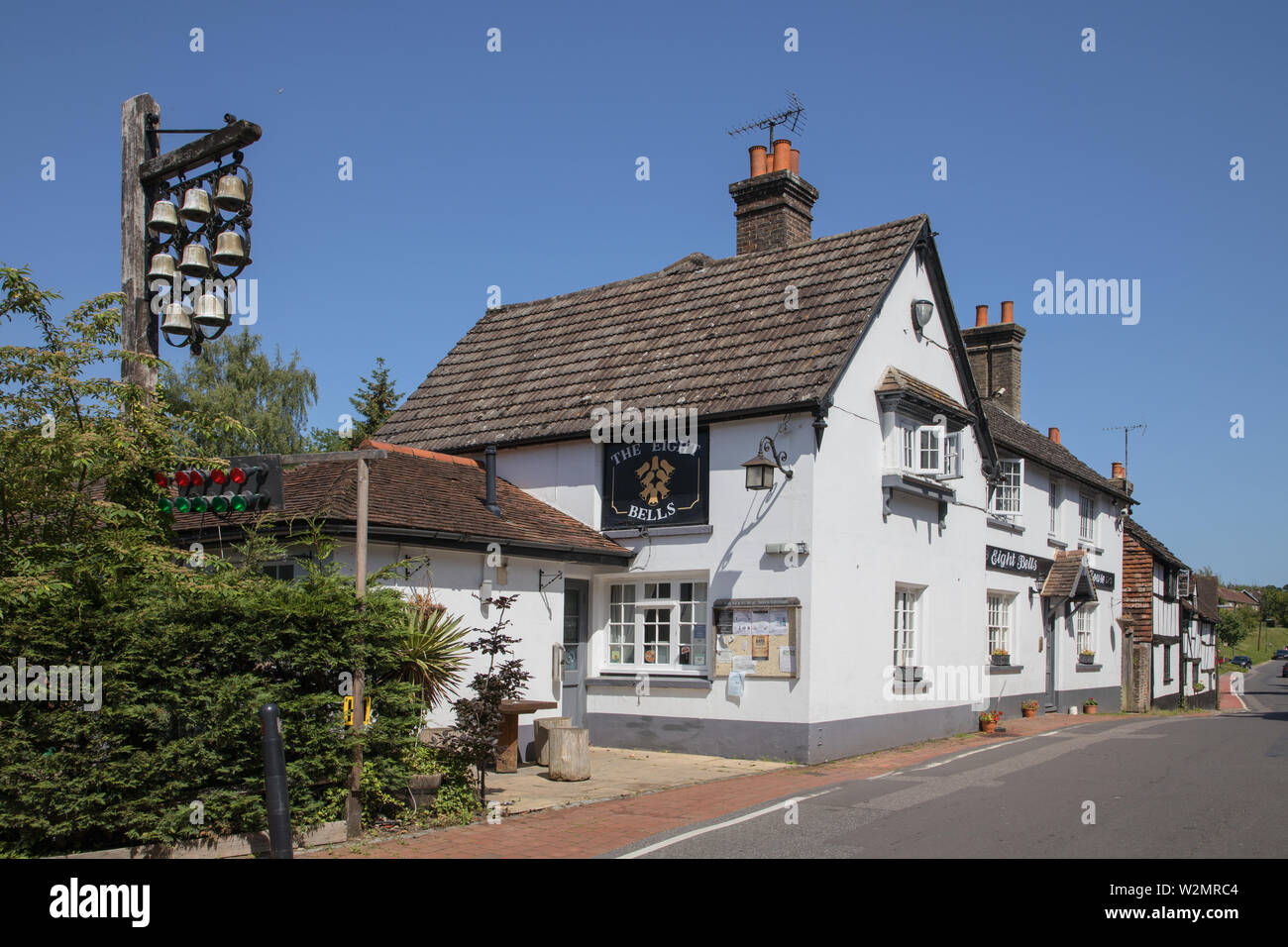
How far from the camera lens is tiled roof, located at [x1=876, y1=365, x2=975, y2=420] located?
673 inches

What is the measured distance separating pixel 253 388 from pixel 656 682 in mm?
26638

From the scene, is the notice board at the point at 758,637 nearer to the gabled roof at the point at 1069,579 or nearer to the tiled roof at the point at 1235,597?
the gabled roof at the point at 1069,579

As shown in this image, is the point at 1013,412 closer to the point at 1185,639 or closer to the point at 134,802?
the point at 1185,639

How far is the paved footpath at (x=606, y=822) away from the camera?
8.97 meters

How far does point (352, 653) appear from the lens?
9484 mm

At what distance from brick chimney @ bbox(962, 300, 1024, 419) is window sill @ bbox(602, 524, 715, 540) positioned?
15.5 m

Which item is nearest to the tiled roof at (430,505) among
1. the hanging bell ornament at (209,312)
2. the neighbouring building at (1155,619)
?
the hanging bell ornament at (209,312)

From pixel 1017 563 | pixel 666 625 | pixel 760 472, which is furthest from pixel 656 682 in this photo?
pixel 1017 563

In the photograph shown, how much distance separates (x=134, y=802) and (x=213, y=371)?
32576 millimetres

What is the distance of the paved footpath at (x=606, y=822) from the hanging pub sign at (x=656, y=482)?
4.13 meters

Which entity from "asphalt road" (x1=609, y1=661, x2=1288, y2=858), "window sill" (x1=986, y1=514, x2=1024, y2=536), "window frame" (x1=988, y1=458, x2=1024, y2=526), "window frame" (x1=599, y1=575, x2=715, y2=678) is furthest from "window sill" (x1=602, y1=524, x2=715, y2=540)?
"window frame" (x1=988, y1=458, x2=1024, y2=526)

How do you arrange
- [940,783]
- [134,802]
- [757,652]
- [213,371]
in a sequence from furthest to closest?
[213,371]
[757,652]
[940,783]
[134,802]

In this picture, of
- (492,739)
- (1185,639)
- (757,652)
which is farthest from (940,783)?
(1185,639)

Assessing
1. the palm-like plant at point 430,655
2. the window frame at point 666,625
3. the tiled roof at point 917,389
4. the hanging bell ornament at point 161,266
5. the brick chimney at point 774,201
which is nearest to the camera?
the hanging bell ornament at point 161,266
